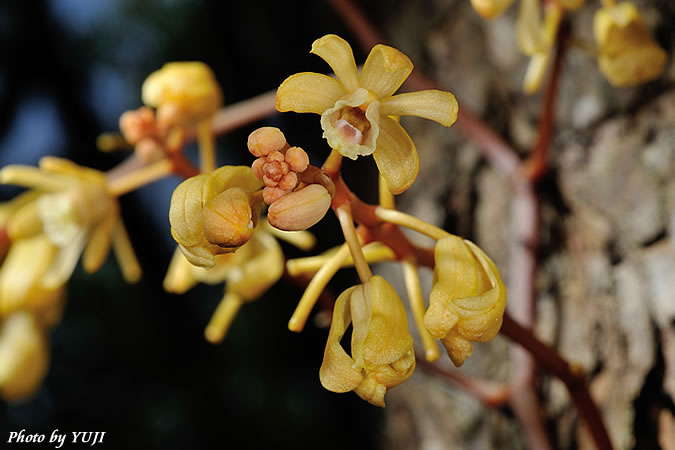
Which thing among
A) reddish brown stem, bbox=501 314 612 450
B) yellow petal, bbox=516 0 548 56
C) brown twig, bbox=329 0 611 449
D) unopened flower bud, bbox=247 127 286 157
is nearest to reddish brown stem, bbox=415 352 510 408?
brown twig, bbox=329 0 611 449

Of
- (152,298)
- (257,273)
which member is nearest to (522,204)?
(257,273)

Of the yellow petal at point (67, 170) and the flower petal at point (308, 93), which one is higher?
the flower petal at point (308, 93)

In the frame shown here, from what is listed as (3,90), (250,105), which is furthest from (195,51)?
(250,105)

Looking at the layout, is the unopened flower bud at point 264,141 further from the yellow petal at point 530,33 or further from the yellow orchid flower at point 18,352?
the yellow orchid flower at point 18,352

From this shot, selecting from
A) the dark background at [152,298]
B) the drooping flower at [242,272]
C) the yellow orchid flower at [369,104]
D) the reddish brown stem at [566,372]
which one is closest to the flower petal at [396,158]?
the yellow orchid flower at [369,104]

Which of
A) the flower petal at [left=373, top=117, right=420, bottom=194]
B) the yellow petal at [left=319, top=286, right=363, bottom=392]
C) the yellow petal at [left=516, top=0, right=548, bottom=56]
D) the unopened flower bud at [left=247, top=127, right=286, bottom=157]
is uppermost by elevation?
the unopened flower bud at [left=247, top=127, right=286, bottom=157]

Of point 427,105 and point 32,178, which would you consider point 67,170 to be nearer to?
point 32,178

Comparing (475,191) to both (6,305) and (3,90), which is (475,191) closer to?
(6,305)

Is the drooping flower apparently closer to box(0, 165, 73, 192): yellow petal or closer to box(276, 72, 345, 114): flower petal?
box(0, 165, 73, 192): yellow petal
